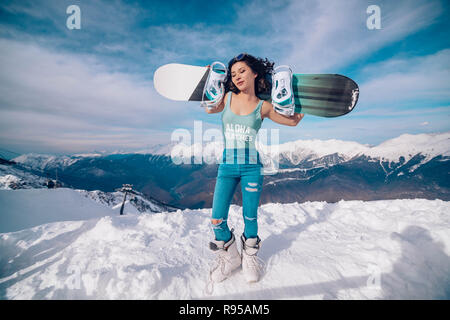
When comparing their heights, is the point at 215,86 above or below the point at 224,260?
above

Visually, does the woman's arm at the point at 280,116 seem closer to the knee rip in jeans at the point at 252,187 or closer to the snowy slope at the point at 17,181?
the knee rip in jeans at the point at 252,187

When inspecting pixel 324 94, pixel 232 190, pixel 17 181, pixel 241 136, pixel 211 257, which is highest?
pixel 324 94

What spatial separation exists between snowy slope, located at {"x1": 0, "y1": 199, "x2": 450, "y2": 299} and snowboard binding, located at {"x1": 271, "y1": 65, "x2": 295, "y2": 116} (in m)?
2.45

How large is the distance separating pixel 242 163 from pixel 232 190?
18.2 inches

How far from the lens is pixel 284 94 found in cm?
264

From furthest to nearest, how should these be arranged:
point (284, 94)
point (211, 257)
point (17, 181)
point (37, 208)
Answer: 1. point (17, 181)
2. point (37, 208)
3. point (211, 257)
4. point (284, 94)

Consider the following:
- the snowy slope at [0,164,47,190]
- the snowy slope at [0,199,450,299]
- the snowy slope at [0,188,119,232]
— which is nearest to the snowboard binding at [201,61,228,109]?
the snowy slope at [0,199,450,299]

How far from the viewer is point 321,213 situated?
5473mm

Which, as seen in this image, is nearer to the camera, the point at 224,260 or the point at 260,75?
the point at 224,260

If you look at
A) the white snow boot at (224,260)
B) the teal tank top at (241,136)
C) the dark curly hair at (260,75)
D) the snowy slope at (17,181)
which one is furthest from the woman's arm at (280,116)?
the snowy slope at (17,181)

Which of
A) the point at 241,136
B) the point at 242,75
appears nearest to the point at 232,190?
the point at 241,136

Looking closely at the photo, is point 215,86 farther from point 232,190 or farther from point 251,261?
point 251,261
